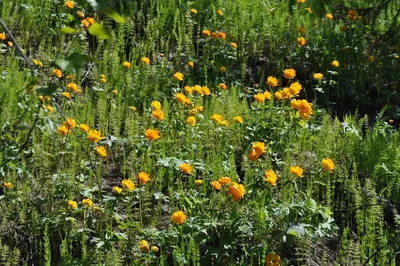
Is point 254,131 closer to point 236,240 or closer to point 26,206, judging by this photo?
point 236,240

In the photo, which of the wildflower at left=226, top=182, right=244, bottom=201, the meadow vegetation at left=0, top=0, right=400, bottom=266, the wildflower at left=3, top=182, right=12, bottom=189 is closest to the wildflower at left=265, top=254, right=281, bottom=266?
the meadow vegetation at left=0, top=0, right=400, bottom=266

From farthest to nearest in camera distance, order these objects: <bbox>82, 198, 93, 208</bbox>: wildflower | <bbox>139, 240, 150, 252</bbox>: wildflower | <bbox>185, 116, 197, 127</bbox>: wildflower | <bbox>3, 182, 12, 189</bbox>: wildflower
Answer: <bbox>185, 116, 197, 127</bbox>: wildflower, <bbox>3, 182, 12, 189</bbox>: wildflower, <bbox>82, 198, 93, 208</bbox>: wildflower, <bbox>139, 240, 150, 252</bbox>: wildflower

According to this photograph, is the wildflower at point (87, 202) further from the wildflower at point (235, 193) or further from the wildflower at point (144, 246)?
the wildflower at point (235, 193)

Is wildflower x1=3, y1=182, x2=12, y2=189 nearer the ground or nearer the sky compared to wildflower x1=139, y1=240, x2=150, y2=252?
nearer the sky

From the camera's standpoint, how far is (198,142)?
12.5 ft

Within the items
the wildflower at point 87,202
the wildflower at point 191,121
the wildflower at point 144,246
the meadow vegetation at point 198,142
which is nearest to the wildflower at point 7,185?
the meadow vegetation at point 198,142

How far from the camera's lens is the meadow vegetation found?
3.02m

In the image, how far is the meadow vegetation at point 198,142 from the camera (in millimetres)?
3023

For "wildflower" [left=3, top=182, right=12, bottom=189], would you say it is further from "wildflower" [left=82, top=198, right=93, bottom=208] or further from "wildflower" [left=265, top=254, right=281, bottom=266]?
"wildflower" [left=265, top=254, right=281, bottom=266]

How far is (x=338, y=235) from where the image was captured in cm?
344

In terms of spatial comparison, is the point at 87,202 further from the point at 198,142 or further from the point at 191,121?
the point at 198,142

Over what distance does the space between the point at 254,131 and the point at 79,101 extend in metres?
1.15

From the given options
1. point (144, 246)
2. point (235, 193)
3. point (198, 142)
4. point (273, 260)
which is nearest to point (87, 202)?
point (144, 246)

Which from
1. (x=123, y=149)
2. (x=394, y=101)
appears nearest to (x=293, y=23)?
(x=394, y=101)
